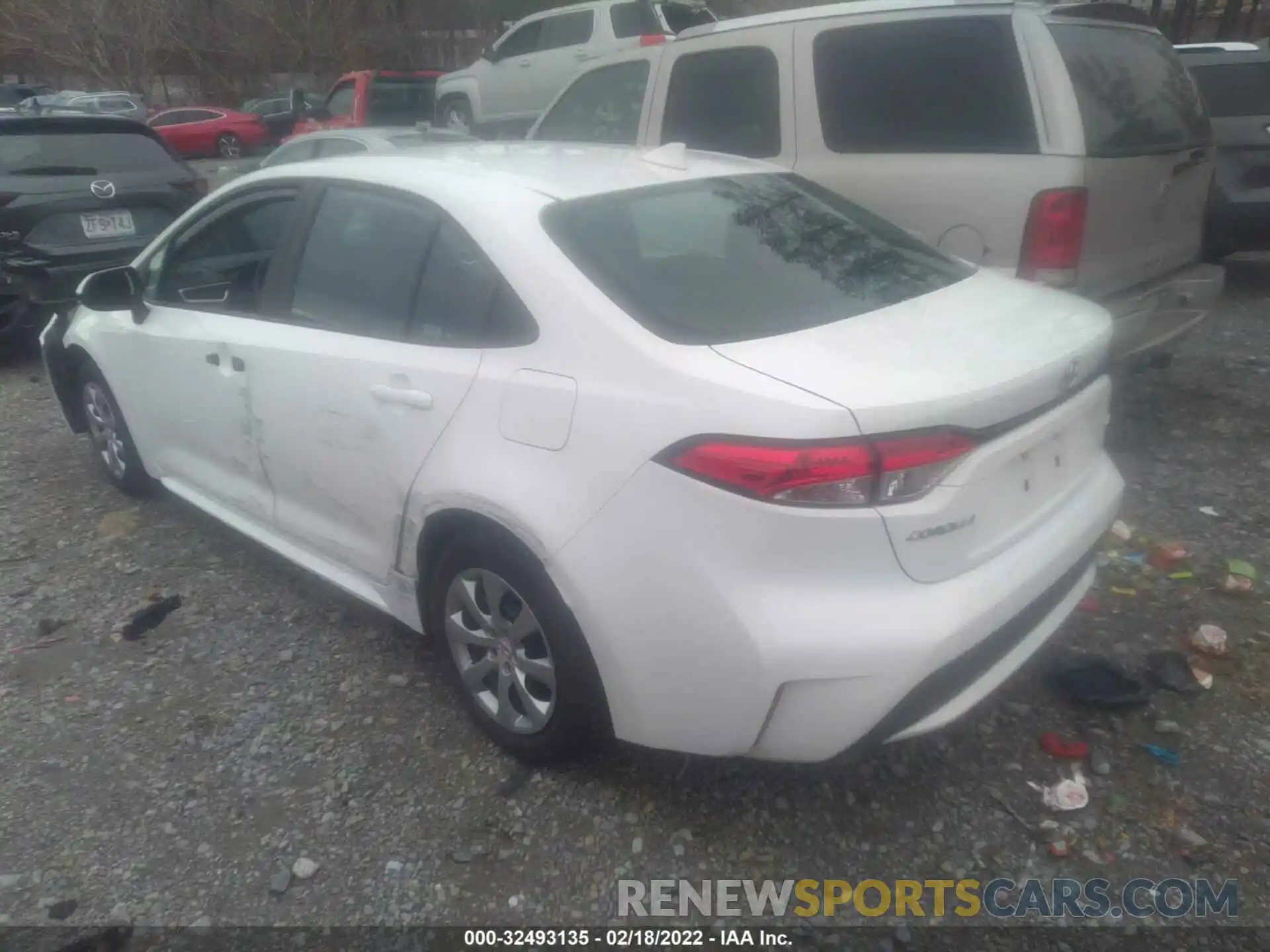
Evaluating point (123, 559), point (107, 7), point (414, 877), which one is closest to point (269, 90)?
point (107, 7)

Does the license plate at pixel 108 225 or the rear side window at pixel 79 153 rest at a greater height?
the rear side window at pixel 79 153

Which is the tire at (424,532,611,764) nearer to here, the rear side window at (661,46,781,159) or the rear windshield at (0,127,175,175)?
the rear side window at (661,46,781,159)

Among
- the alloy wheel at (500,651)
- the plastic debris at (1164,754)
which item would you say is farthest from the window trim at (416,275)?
the plastic debris at (1164,754)

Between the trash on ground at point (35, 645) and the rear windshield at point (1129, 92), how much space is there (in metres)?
4.34

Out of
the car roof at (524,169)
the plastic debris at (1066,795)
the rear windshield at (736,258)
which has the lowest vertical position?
the plastic debris at (1066,795)

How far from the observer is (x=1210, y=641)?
10.6 ft

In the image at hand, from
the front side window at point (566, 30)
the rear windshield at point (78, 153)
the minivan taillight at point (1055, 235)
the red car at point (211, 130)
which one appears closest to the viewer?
the minivan taillight at point (1055, 235)

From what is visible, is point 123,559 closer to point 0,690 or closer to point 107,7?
point 0,690

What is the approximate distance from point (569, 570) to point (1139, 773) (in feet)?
5.52

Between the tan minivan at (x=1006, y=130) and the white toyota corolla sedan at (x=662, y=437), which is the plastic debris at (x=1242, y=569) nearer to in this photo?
the tan minivan at (x=1006, y=130)

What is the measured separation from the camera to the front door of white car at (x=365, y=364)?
108 inches

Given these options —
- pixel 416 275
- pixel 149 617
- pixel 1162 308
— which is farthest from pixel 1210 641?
pixel 149 617

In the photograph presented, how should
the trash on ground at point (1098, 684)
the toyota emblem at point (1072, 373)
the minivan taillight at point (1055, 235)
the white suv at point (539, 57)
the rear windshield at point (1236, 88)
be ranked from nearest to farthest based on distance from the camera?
the toyota emblem at point (1072, 373), the trash on ground at point (1098, 684), the minivan taillight at point (1055, 235), the rear windshield at point (1236, 88), the white suv at point (539, 57)

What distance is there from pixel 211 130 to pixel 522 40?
1792 centimetres
